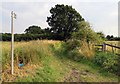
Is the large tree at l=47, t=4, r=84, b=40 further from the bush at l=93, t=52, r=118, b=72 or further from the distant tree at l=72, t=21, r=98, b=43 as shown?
the bush at l=93, t=52, r=118, b=72

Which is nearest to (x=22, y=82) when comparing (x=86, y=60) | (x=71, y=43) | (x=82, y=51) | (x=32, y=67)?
(x=32, y=67)

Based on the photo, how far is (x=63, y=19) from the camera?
48.6 m

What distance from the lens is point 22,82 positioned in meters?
7.46

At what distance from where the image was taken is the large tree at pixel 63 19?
4756 cm

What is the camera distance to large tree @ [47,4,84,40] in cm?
4756

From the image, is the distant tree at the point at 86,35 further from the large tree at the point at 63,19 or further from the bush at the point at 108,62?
the large tree at the point at 63,19

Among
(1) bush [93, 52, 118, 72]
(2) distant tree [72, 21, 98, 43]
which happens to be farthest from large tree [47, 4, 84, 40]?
(1) bush [93, 52, 118, 72]

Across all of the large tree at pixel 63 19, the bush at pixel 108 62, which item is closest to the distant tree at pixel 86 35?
the bush at pixel 108 62

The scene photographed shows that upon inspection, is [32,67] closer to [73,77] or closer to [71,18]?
[73,77]

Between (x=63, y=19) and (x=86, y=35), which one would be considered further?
(x=63, y=19)

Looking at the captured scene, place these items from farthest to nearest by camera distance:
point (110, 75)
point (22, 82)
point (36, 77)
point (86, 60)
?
point (86, 60), point (110, 75), point (36, 77), point (22, 82)

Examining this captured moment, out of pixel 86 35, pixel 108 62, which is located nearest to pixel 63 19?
pixel 86 35

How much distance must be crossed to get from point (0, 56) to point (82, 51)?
8443 mm

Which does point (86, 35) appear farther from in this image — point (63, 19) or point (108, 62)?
point (63, 19)
